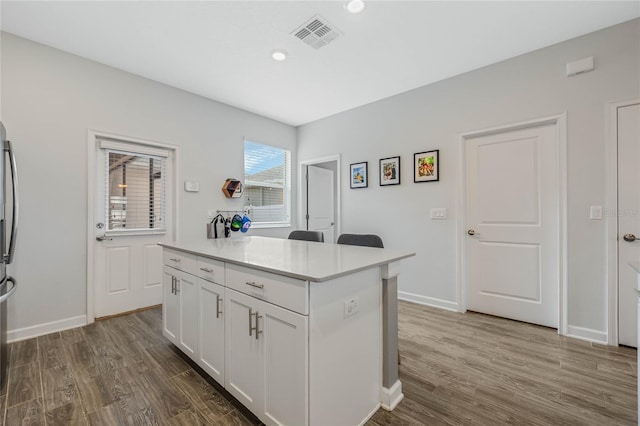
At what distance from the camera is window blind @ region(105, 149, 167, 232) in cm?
312

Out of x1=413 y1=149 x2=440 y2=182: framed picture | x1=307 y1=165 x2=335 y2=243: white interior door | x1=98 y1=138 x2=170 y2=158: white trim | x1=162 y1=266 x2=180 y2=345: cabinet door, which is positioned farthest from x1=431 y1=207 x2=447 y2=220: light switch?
x1=98 y1=138 x2=170 y2=158: white trim

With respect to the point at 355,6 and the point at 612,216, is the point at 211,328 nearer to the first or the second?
the point at 355,6

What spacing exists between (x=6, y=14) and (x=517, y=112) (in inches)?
180

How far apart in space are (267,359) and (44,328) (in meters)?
2.66

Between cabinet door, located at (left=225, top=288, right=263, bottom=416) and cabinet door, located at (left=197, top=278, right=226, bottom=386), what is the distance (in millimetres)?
71

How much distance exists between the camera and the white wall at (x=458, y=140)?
240 centimetres

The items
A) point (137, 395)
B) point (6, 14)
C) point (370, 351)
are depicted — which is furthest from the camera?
point (6, 14)

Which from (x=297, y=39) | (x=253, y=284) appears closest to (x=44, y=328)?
(x=253, y=284)

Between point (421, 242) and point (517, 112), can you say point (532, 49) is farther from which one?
point (421, 242)

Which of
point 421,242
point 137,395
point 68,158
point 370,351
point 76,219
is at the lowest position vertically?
point 137,395

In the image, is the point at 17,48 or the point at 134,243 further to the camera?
the point at 134,243

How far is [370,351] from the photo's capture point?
1.53 m

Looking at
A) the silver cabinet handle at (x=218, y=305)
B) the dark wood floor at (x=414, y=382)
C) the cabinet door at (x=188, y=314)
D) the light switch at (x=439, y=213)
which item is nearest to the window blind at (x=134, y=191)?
the dark wood floor at (x=414, y=382)

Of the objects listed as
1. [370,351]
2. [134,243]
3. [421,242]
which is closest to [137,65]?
[134,243]
